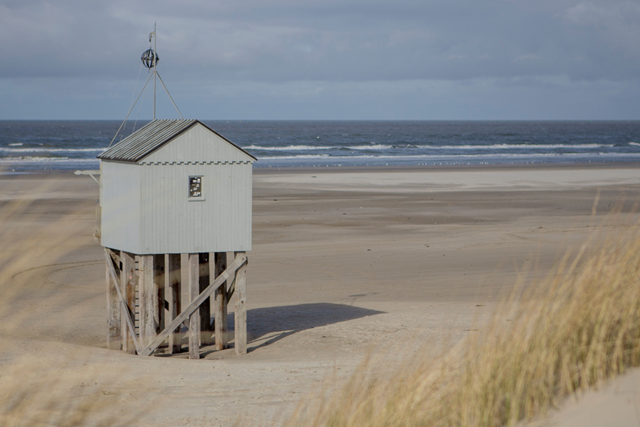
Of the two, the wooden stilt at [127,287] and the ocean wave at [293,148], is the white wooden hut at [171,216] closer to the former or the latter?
the wooden stilt at [127,287]

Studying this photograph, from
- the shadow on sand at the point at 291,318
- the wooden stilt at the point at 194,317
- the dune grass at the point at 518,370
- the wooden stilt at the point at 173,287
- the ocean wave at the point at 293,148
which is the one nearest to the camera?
the dune grass at the point at 518,370

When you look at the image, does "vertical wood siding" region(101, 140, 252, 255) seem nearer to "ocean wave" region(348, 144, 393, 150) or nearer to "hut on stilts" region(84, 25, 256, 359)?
"hut on stilts" region(84, 25, 256, 359)

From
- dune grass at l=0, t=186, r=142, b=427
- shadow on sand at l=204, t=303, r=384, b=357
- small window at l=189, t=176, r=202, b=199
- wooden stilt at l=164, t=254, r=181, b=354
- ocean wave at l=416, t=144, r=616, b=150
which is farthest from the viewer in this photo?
ocean wave at l=416, t=144, r=616, b=150

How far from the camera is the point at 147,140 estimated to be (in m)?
9.69

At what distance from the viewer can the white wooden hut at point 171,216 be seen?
921 centimetres

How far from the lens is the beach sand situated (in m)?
7.16

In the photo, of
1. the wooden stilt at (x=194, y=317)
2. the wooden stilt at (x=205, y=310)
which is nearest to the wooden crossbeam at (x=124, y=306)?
the wooden stilt at (x=194, y=317)

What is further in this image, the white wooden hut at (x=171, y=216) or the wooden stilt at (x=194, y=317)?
the wooden stilt at (x=194, y=317)

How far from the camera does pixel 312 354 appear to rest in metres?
9.35

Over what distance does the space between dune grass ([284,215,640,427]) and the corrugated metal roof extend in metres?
6.02

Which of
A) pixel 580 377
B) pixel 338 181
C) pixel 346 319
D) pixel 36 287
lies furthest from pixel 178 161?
pixel 338 181

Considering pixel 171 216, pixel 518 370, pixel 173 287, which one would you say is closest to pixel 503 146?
pixel 173 287

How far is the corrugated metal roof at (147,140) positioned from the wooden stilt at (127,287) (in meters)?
1.51

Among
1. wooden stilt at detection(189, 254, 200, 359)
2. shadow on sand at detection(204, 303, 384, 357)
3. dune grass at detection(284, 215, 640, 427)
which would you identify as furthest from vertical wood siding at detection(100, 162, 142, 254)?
dune grass at detection(284, 215, 640, 427)
